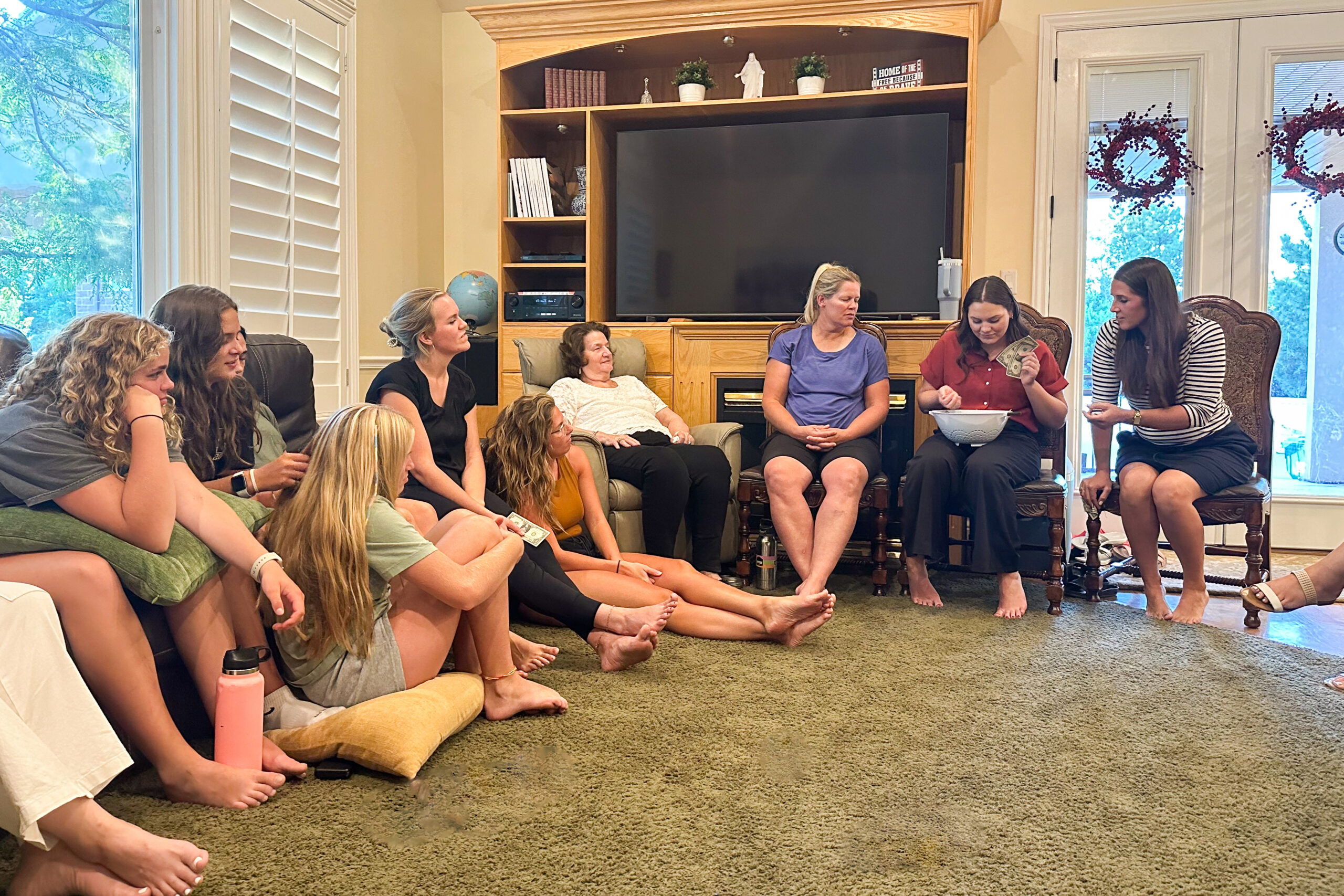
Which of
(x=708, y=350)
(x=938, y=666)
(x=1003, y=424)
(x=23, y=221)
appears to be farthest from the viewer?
(x=708, y=350)

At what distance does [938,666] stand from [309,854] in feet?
5.35

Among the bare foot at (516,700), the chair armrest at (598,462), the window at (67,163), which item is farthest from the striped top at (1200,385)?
the window at (67,163)

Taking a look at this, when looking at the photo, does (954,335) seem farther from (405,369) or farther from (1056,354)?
(405,369)

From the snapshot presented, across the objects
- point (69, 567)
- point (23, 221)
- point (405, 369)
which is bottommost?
point (69, 567)

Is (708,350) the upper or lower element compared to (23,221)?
lower

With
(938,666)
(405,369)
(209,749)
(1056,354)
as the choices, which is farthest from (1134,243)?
(209,749)

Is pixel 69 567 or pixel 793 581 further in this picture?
pixel 793 581

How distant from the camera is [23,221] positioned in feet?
9.12

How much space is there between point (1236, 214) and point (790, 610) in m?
3.14

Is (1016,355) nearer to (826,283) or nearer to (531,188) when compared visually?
(826,283)

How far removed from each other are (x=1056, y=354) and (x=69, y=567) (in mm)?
3247

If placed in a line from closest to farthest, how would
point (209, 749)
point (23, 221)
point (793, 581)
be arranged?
point (209, 749) → point (23, 221) → point (793, 581)

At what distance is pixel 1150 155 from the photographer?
4457mm

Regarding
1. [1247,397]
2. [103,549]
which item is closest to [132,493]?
[103,549]
